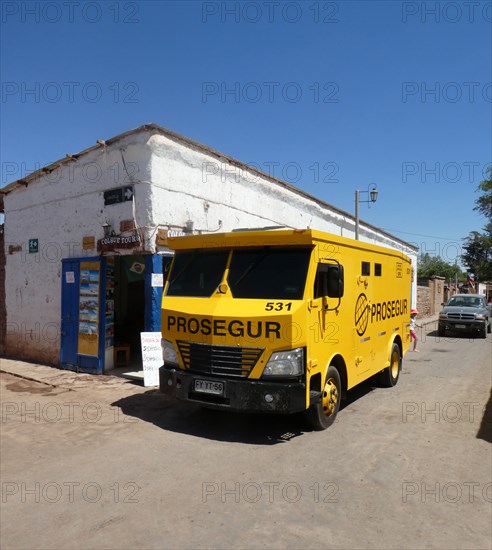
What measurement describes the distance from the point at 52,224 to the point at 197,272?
6417mm

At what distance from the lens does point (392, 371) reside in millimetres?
8961

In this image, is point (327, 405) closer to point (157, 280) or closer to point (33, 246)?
point (157, 280)

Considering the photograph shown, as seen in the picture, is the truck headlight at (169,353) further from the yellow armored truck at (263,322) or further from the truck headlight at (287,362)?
the truck headlight at (287,362)

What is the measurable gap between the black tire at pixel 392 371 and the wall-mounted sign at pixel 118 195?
20.6ft

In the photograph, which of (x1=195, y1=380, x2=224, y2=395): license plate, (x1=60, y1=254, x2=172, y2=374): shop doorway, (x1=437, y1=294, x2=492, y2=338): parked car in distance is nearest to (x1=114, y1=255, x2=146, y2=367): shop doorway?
(x1=60, y1=254, x2=172, y2=374): shop doorway

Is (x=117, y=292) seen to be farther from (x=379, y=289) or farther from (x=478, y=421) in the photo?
(x=478, y=421)

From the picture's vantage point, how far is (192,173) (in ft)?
33.5

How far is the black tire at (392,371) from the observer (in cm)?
873

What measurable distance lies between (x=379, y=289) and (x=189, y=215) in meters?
4.56

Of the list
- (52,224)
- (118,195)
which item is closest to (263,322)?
(118,195)

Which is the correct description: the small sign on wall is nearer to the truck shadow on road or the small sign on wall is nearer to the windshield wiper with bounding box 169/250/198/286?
the truck shadow on road

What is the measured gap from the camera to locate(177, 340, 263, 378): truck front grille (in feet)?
17.8

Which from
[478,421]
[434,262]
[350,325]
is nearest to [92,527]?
[350,325]

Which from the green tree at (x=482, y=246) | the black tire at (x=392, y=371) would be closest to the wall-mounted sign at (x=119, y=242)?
the black tire at (x=392, y=371)
